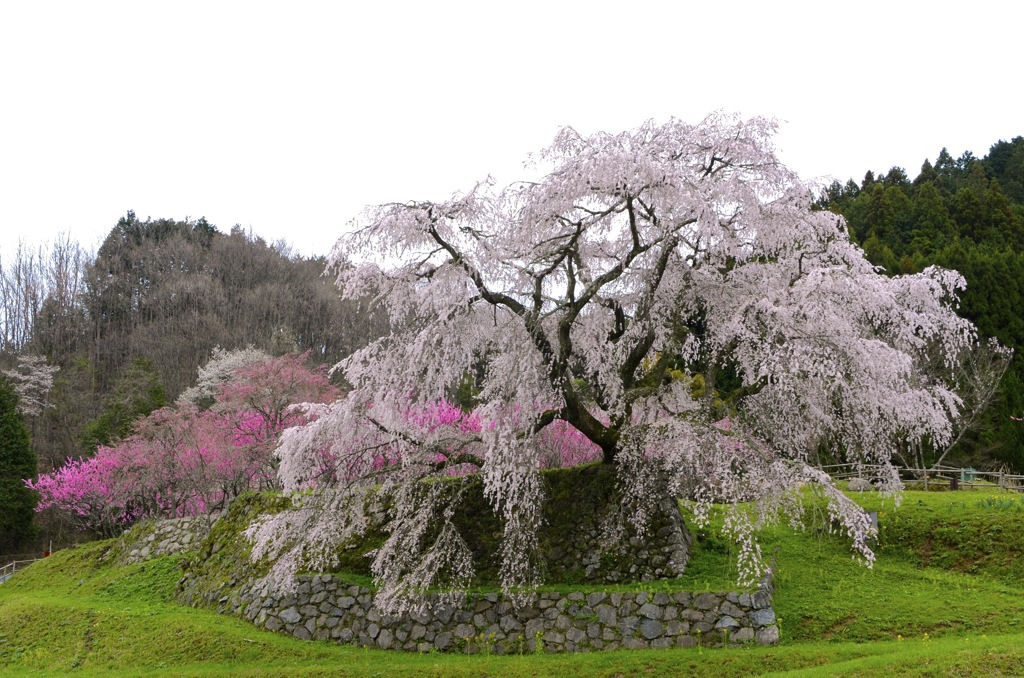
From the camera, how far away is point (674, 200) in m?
8.39

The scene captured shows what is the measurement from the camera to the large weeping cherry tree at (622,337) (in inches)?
334

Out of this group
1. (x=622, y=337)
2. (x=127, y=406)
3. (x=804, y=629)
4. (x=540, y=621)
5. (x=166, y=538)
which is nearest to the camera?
(x=804, y=629)

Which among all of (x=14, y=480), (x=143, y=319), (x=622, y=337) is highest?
(x=143, y=319)

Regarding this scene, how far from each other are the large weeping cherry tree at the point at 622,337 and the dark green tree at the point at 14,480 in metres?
19.9

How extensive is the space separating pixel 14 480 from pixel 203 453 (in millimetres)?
10530

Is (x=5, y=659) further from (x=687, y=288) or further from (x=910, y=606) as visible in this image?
(x=910, y=606)

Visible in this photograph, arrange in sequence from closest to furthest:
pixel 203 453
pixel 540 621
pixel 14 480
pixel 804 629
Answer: pixel 804 629
pixel 540 621
pixel 203 453
pixel 14 480

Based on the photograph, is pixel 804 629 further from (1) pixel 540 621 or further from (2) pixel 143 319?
(2) pixel 143 319

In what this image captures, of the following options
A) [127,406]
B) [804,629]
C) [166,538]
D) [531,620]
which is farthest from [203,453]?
[804,629]

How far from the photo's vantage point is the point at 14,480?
2489 centimetres

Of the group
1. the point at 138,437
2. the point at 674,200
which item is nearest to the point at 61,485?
the point at 138,437

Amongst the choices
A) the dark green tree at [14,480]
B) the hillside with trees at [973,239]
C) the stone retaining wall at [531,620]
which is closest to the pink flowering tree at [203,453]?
the dark green tree at [14,480]

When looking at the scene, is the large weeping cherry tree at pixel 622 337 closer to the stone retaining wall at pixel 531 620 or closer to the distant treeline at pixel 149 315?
the stone retaining wall at pixel 531 620

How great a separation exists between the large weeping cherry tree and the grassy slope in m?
0.98
